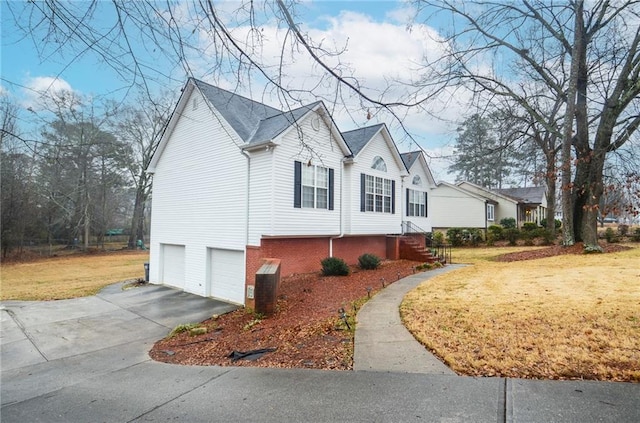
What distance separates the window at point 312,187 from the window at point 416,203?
295 inches

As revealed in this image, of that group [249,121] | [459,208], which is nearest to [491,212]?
[459,208]

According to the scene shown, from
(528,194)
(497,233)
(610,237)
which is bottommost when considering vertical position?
(610,237)

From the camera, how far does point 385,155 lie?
16719mm

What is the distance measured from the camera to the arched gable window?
15.9 meters

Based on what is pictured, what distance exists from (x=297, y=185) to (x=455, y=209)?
24.6 metres

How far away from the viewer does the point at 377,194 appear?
16219mm

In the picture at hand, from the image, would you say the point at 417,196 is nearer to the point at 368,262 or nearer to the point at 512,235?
the point at 368,262

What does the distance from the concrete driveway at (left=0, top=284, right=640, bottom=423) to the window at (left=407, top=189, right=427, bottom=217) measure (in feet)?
52.1

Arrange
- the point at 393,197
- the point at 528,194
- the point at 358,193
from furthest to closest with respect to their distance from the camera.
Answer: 1. the point at 528,194
2. the point at 393,197
3. the point at 358,193

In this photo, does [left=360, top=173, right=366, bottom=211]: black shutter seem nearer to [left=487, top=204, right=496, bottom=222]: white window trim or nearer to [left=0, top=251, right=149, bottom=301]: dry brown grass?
[left=0, top=251, right=149, bottom=301]: dry brown grass

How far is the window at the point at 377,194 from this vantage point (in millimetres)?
15398

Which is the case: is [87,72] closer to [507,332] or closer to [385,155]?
[507,332]

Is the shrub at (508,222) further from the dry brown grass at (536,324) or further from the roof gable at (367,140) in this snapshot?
the dry brown grass at (536,324)

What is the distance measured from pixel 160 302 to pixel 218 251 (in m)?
2.70
